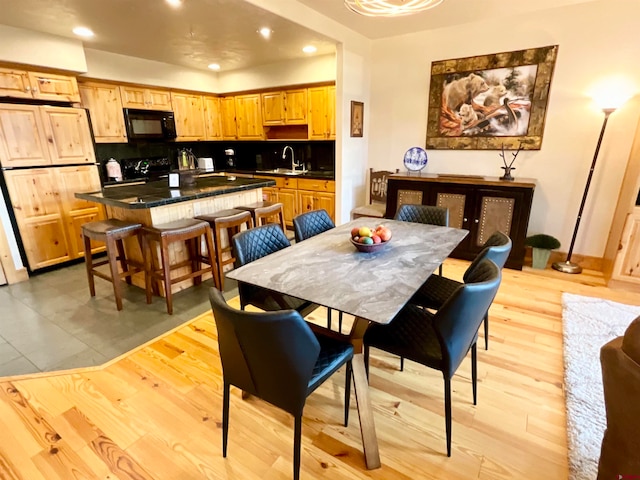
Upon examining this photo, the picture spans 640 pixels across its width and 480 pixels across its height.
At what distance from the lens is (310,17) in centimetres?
331

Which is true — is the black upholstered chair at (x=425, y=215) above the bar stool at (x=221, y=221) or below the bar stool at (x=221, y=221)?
above

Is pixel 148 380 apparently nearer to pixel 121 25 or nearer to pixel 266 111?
pixel 121 25

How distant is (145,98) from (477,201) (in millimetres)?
4727

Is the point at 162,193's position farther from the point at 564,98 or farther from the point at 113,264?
the point at 564,98

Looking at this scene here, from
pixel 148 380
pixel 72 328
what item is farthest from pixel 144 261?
pixel 148 380

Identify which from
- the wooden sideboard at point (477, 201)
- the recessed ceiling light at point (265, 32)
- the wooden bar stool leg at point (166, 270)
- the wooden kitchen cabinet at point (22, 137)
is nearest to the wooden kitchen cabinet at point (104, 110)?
the wooden kitchen cabinet at point (22, 137)

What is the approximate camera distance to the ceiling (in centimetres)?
287

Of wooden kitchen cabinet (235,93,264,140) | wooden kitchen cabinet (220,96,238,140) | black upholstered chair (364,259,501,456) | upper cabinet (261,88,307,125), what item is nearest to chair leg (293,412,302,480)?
black upholstered chair (364,259,501,456)

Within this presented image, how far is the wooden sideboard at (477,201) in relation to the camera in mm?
3428

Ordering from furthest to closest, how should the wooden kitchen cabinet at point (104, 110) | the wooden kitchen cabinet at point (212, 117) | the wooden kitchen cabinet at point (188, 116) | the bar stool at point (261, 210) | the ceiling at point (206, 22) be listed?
the wooden kitchen cabinet at point (212, 117) < the wooden kitchen cabinet at point (188, 116) < the wooden kitchen cabinet at point (104, 110) < the bar stool at point (261, 210) < the ceiling at point (206, 22)

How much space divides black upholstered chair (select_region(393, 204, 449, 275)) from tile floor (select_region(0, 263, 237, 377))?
1.76m

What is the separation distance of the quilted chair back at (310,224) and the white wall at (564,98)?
2316 mm

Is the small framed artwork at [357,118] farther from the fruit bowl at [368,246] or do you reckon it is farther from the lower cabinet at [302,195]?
the fruit bowl at [368,246]

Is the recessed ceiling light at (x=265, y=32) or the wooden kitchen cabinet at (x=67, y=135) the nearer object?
the recessed ceiling light at (x=265, y=32)
